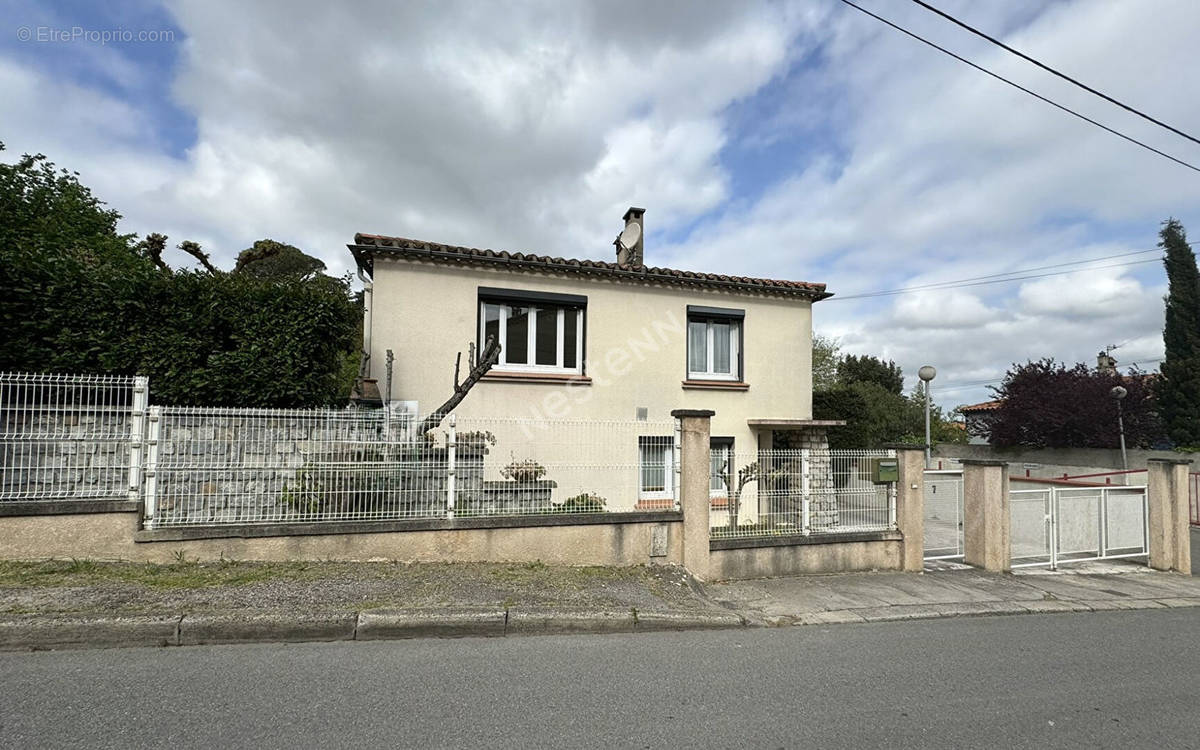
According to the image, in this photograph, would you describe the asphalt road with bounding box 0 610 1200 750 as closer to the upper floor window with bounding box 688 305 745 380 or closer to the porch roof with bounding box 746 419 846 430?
the porch roof with bounding box 746 419 846 430

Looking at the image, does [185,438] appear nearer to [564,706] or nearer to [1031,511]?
[564,706]

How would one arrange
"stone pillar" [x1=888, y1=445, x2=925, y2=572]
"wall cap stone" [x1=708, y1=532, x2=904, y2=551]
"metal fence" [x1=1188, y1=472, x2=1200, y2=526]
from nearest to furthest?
"wall cap stone" [x1=708, y1=532, x2=904, y2=551], "stone pillar" [x1=888, y1=445, x2=925, y2=572], "metal fence" [x1=1188, y1=472, x2=1200, y2=526]

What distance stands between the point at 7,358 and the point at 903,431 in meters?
29.1

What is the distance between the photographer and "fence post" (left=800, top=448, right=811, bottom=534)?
24.8ft

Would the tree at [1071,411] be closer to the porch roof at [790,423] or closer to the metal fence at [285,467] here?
the porch roof at [790,423]

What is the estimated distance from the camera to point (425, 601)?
526 cm

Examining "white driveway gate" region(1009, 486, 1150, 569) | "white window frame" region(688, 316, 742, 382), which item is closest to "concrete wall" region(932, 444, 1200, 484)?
"white driveway gate" region(1009, 486, 1150, 569)

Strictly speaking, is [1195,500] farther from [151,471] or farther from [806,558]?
[151,471]

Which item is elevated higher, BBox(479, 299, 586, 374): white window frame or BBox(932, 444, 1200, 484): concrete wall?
BBox(479, 299, 586, 374): white window frame

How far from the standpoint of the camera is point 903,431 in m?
27.2

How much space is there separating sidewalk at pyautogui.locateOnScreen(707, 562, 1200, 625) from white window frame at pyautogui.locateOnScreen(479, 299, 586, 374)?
536 centimetres

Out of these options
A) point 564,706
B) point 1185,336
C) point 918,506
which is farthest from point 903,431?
point 564,706

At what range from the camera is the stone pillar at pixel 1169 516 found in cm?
922

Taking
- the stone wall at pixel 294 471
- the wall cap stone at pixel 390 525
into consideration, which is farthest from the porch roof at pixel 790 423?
the stone wall at pixel 294 471
